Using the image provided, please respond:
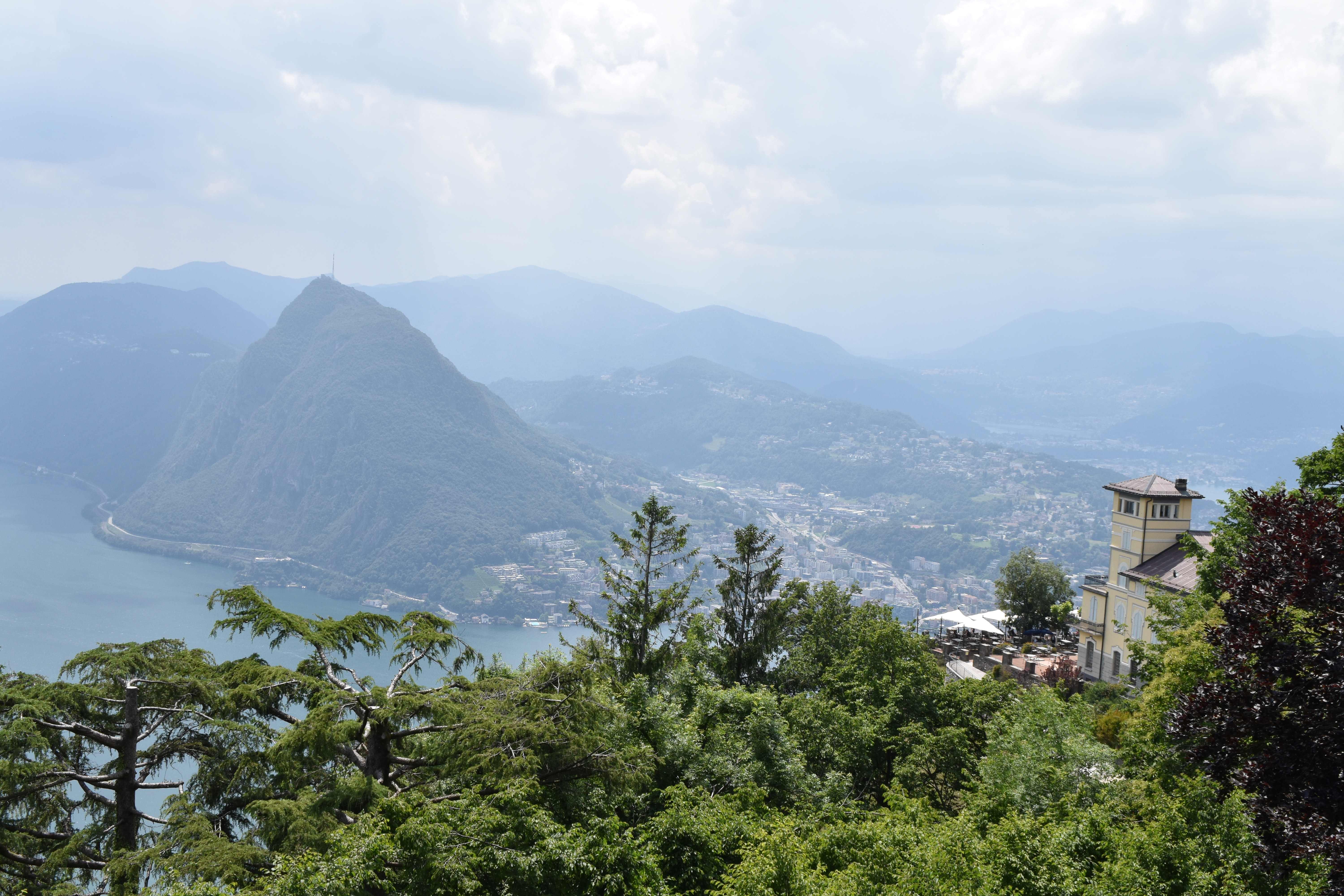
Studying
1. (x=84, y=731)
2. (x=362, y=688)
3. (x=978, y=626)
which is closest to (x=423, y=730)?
(x=362, y=688)

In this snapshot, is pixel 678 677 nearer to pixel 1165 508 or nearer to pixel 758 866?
pixel 758 866

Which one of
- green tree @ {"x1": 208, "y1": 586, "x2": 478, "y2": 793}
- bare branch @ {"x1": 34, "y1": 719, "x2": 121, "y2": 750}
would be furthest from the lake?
bare branch @ {"x1": 34, "y1": 719, "x2": 121, "y2": 750}

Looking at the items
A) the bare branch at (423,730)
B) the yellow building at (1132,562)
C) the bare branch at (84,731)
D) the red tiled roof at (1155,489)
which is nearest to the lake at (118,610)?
the yellow building at (1132,562)

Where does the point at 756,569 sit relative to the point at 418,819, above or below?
above

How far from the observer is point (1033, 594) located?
175 ft

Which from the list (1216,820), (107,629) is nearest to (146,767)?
(1216,820)

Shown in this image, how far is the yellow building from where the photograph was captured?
1564 inches

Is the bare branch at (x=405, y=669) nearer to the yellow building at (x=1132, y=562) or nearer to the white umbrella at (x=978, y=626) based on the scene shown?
the yellow building at (x=1132, y=562)

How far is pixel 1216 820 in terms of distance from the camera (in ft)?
47.8

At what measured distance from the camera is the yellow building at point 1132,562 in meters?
39.7

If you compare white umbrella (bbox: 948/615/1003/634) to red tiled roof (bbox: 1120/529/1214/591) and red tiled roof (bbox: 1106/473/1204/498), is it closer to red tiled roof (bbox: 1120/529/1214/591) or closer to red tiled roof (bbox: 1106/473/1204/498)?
red tiled roof (bbox: 1120/529/1214/591)

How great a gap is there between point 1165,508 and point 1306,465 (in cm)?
1598

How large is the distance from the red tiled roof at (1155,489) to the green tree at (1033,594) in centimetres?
1250

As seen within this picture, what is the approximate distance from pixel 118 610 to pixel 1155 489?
169m
